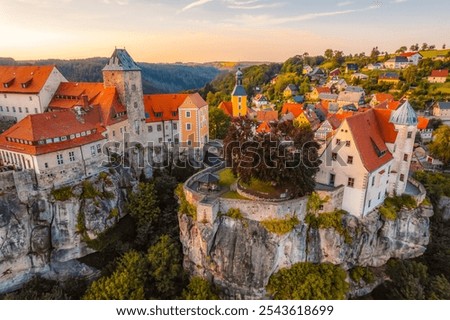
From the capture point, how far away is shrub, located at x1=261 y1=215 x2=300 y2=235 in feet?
86.4

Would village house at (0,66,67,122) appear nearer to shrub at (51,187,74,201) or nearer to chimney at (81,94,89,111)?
chimney at (81,94,89,111)

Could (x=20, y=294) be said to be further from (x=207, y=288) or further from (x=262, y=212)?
(x=262, y=212)

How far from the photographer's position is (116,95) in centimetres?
3638

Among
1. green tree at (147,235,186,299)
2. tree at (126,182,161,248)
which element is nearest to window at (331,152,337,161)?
green tree at (147,235,186,299)

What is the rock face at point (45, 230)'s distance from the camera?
27.7 meters

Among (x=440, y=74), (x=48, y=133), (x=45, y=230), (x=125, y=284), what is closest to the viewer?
(x=125, y=284)

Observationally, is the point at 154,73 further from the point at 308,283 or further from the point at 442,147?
the point at 308,283

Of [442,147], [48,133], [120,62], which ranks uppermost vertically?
[120,62]

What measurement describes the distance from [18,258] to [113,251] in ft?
26.8

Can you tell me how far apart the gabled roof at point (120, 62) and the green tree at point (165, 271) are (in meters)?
20.0

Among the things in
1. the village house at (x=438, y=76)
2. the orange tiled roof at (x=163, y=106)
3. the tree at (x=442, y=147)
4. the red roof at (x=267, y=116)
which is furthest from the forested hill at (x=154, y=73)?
the village house at (x=438, y=76)

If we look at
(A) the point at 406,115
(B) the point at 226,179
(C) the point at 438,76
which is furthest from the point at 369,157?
(C) the point at 438,76

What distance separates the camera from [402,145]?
31641 millimetres

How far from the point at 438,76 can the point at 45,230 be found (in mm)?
98888
